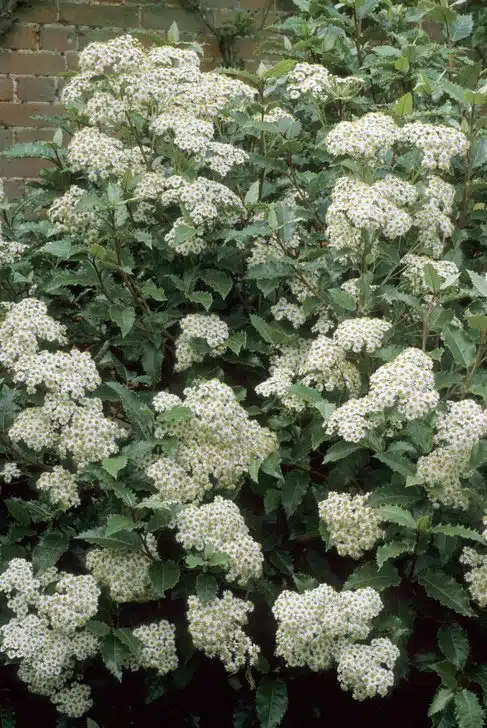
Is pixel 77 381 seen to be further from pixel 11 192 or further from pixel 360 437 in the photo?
pixel 11 192

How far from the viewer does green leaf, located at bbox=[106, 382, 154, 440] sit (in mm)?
2314

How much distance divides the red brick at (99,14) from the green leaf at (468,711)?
11.1ft

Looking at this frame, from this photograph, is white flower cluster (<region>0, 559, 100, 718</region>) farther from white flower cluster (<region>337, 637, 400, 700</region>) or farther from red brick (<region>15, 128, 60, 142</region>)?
red brick (<region>15, 128, 60, 142</region>)

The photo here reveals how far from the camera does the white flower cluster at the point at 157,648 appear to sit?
2.19 meters

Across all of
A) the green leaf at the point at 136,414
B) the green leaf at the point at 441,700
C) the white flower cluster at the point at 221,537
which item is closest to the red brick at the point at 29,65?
the green leaf at the point at 136,414

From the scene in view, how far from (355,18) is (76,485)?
1.75 m

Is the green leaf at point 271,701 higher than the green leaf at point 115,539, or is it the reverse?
the green leaf at point 115,539

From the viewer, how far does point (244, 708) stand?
7.85 ft

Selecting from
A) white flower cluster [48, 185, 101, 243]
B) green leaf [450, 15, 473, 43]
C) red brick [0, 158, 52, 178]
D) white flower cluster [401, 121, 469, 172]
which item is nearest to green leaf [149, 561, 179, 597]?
white flower cluster [48, 185, 101, 243]

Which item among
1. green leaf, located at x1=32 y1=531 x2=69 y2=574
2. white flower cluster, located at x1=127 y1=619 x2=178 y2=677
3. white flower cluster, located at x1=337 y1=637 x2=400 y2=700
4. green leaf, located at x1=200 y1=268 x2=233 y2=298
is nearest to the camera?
white flower cluster, located at x1=337 y1=637 x2=400 y2=700

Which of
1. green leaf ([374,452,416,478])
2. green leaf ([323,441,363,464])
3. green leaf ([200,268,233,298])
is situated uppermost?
green leaf ([200,268,233,298])

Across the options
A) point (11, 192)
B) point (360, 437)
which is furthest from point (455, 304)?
point (11, 192)

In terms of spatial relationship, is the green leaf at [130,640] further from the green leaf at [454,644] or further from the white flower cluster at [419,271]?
the white flower cluster at [419,271]

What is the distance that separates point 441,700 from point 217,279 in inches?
45.7
